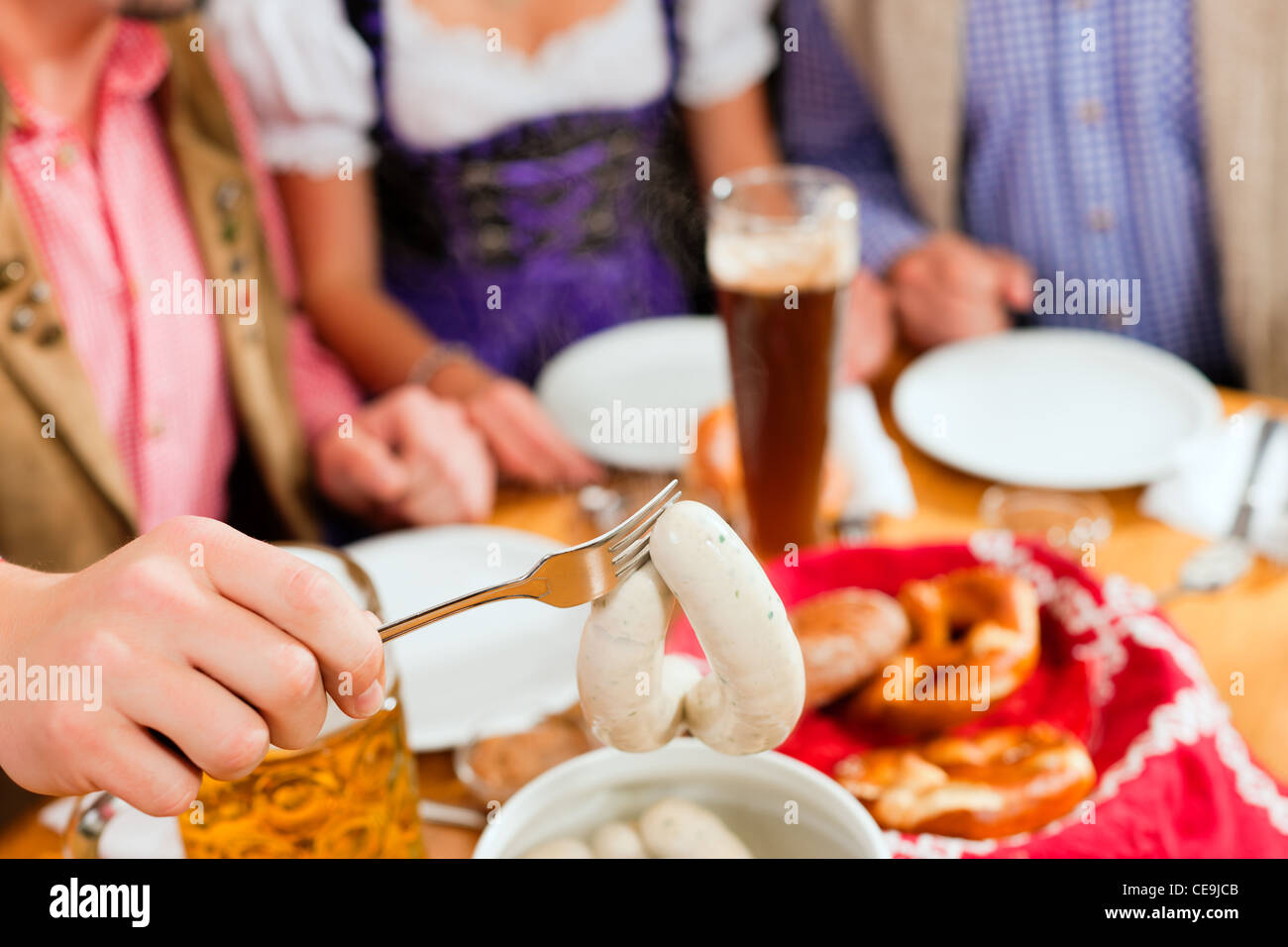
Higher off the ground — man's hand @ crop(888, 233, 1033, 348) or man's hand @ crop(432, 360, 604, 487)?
man's hand @ crop(888, 233, 1033, 348)

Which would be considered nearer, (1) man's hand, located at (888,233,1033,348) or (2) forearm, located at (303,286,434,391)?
(1) man's hand, located at (888,233,1033,348)

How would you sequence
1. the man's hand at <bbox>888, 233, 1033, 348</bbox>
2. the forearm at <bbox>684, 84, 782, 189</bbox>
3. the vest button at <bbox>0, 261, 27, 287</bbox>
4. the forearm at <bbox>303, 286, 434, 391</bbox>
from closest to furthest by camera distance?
the vest button at <bbox>0, 261, 27, 287</bbox> < the man's hand at <bbox>888, 233, 1033, 348</bbox> < the forearm at <bbox>303, 286, 434, 391</bbox> < the forearm at <bbox>684, 84, 782, 189</bbox>

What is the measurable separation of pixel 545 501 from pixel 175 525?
2.21ft

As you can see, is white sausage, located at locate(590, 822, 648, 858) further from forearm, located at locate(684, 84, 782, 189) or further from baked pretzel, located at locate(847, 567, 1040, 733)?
forearm, located at locate(684, 84, 782, 189)

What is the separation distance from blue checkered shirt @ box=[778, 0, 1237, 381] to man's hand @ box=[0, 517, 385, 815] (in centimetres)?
133

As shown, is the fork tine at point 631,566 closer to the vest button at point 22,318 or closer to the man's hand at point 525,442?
the man's hand at point 525,442

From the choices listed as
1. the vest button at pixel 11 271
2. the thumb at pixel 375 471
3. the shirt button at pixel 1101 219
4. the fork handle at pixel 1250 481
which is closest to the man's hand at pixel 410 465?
the thumb at pixel 375 471

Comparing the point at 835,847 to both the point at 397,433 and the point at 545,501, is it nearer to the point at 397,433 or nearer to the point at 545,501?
the point at 545,501

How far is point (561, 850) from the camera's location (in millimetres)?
555

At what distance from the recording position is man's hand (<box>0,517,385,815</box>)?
1.38 ft

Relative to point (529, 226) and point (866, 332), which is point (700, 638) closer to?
point (866, 332)

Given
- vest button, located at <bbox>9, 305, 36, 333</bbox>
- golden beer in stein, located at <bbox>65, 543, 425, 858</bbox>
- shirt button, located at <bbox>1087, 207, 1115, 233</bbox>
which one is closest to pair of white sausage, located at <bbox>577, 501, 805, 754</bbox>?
golden beer in stein, located at <bbox>65, 543, 425, 858</bbox>

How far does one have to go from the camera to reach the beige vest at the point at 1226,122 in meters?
1.62

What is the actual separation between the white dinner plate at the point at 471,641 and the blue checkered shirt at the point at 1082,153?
879mm
